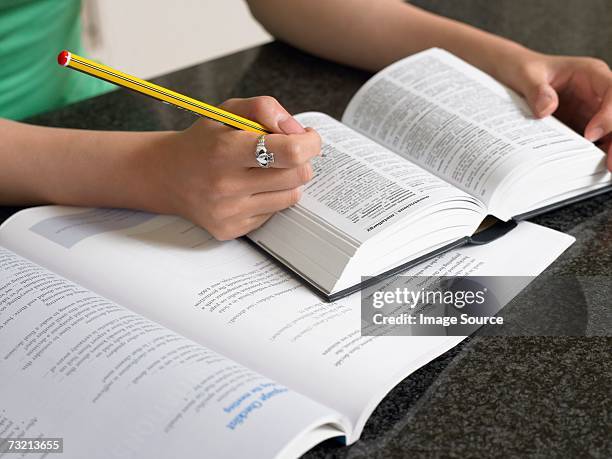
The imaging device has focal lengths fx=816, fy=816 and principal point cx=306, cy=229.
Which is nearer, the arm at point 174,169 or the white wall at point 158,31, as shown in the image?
the arm at point 174,169

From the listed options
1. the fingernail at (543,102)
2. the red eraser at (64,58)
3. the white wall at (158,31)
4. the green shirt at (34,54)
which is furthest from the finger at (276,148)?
the white wall at (158,31)

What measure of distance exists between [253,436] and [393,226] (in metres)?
0.24

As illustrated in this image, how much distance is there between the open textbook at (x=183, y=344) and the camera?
0.51 meters

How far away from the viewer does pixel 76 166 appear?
796 mm

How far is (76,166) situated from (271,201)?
213mm

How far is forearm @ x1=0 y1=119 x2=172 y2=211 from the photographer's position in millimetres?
779

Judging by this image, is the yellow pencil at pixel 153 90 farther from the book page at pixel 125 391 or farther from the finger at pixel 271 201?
the book page at pixel 125 391

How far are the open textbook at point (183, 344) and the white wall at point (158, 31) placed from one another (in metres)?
2.00

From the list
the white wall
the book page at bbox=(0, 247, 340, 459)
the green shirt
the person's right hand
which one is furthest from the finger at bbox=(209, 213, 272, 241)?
the white wall

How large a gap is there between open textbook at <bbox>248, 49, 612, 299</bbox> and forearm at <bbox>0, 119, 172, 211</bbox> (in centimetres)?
14

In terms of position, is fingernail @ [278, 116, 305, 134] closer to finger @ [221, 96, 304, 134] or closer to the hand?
finger @ [221, 96, 304, 134]

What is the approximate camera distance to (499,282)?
0.68 metres

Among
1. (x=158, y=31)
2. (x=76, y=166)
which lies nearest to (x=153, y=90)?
(x=76, y=166)

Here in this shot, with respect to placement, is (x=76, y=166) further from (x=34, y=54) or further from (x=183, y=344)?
(x=34, y=54)
